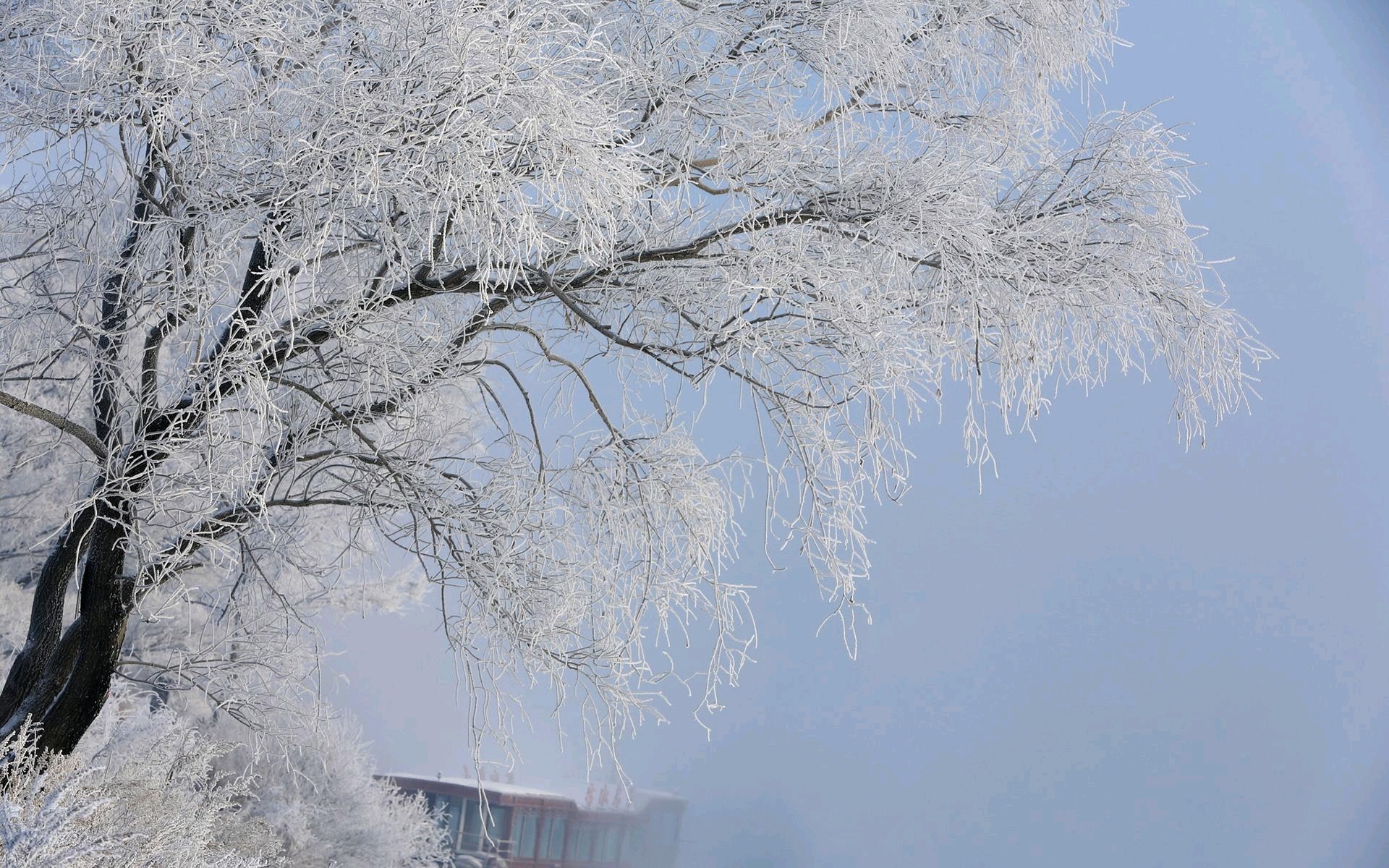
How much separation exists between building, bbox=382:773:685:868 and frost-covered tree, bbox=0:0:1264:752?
632cm

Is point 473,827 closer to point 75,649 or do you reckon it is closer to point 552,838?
point 552,838

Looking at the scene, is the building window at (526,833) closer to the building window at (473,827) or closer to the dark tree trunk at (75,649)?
the building window at (473,827)

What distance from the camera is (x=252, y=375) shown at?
206 cm

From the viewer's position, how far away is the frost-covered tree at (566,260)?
1.92m

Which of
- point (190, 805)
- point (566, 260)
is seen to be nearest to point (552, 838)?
point (190, 805)

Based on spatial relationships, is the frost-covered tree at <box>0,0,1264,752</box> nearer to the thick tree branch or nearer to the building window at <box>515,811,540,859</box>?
the thick tree branch

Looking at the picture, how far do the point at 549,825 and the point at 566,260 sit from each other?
25.0 feet

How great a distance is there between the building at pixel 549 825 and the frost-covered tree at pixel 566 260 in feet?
20.7

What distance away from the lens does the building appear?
9094 mm

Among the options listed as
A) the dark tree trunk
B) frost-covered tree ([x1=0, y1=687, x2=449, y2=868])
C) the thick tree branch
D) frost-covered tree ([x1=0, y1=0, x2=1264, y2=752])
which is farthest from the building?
the thick tree branch

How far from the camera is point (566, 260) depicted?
2.68 metres

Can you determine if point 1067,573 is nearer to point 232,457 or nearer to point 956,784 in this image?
point 956,784

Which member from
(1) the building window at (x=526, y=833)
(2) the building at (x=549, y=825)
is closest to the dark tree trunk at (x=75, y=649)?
(2) the building at (x=549, y=825)

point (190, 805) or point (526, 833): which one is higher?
point (190, 805)
